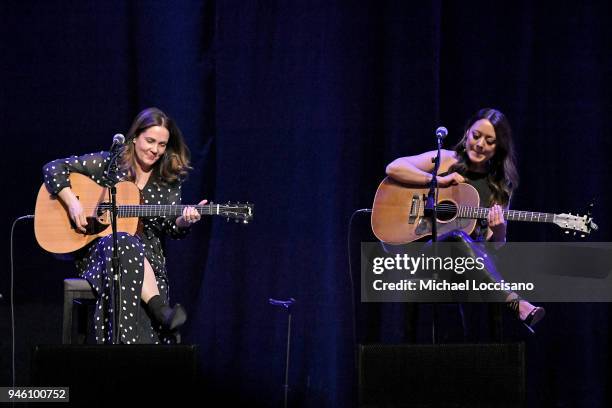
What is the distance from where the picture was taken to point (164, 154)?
14.0 feet

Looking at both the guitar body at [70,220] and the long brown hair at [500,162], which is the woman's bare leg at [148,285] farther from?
the long brown hair at [500,162]

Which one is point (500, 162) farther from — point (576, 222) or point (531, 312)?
point (531, 312)

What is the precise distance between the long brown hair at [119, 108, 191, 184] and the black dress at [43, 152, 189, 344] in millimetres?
47

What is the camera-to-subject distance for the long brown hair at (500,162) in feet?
13.7

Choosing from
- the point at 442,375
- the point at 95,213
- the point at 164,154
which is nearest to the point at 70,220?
the point at 95,213

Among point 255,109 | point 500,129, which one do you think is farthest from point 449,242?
point 255,109

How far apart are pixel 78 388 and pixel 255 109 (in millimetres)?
2203

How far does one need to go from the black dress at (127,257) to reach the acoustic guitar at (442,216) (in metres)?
1.05

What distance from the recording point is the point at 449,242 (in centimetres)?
411

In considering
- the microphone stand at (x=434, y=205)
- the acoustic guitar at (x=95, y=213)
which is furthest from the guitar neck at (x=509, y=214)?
the acoustic guitar at (x=95, y=213)

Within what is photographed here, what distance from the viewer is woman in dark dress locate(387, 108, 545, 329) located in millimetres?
4176

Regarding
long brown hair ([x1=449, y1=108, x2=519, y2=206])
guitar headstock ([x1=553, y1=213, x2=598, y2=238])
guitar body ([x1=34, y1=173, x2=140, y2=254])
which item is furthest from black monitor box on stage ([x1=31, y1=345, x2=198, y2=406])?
guitar headstock ([x1=553, y1=213, x2=598, y2=238])

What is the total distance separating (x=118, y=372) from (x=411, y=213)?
1.82 meters

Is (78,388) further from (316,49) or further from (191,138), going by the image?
(316,49)
